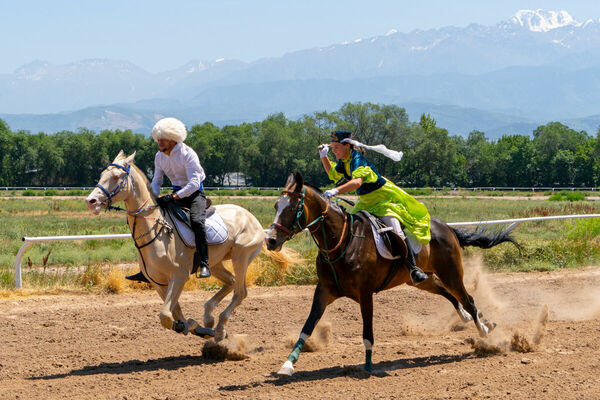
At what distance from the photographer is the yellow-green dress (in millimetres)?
7824

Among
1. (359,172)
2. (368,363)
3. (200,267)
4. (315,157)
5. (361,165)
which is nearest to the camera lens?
(368,363)

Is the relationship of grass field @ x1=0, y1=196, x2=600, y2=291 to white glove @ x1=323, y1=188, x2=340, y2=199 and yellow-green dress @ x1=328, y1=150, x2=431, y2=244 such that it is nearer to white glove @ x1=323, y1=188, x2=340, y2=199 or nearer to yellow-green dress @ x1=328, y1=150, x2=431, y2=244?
yellow-green dress @ x1=328, y1=150, x2=431, y2=244

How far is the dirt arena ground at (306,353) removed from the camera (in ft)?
21.6

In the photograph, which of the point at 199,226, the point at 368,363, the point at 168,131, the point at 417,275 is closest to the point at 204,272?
the point at 199,226

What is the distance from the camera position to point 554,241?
16609mm

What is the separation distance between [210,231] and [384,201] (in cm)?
208

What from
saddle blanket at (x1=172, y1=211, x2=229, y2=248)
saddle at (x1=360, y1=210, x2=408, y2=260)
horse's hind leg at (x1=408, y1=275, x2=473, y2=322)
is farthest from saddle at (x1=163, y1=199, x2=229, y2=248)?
horse's hind leg at (x1=408, y1=275, x2=473, y2=322)

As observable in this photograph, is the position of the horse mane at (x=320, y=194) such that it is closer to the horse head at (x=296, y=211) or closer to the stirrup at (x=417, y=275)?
the horse head at (x=296, y=211)

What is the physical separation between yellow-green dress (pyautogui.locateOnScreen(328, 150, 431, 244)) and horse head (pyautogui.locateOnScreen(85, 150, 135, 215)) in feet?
7.28

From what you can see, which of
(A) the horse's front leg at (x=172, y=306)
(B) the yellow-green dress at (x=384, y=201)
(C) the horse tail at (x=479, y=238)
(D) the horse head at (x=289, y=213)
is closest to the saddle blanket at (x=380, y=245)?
(B) the yellow-green dress at (x=384, y=201)

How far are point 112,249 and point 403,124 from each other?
66.7 m

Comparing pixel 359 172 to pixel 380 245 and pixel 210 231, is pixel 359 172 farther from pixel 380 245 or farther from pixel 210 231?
pixel 210 231

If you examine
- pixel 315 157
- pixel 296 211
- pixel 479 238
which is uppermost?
pixel 296 211

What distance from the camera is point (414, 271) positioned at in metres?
7.92
